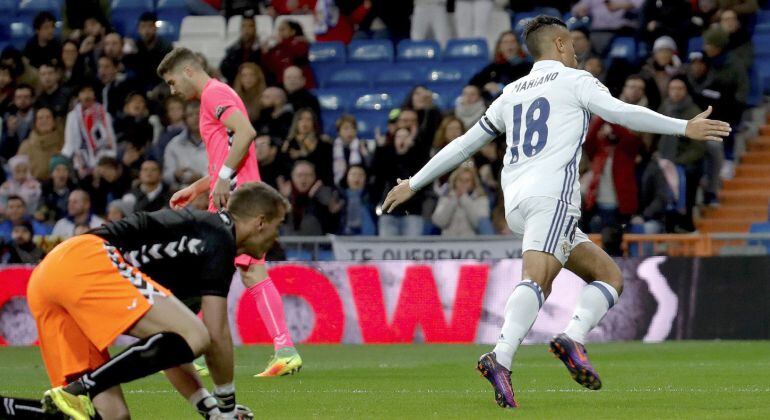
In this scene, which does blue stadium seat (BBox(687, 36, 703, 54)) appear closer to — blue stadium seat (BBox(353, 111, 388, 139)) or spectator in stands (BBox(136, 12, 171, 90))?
blue stadium seat (BBox(353, 111, 388, 139))

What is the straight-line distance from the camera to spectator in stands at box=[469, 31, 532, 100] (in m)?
17.4

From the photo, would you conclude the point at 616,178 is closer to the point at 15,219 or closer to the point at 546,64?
the point at 15,219

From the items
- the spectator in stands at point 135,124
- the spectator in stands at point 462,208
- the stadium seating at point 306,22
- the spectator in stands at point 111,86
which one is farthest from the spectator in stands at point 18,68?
the spectator in stands at point 462,208

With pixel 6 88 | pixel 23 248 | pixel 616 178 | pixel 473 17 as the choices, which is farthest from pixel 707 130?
pixel 6 88

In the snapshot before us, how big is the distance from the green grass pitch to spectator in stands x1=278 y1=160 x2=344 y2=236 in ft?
8.11

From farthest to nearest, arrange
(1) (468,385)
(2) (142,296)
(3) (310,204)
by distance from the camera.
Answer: (3) (310,204) → (1) (468,385) → (2) (142,296)

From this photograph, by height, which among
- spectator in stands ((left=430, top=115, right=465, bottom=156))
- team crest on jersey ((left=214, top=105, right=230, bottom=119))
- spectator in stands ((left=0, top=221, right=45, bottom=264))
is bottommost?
spectator in stands ((left=0, top=221, right=45, bottom=264))

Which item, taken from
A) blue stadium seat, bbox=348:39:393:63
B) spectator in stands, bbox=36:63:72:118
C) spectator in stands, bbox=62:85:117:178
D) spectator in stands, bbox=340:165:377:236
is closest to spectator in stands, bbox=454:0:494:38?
blue stadium seat, bbox=348:39:393:63

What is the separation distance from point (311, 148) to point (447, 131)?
1.52 m

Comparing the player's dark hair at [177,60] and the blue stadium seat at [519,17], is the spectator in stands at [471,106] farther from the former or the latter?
the player's dark hair at [177,60]

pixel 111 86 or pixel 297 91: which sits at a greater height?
pixel 297 91

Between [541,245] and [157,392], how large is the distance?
2.80 meters

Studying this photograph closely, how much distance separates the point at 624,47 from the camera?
18.3 metres

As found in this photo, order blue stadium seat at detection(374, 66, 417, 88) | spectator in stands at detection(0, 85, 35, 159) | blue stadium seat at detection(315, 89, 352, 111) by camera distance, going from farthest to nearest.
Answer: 1. blue stadium seat at detection(374, 66, 417, 88)
2. blue stadium seat at detection(315, 89, 352, 111)
3. spectator in stands at detection(0, 85, 35, 159)
